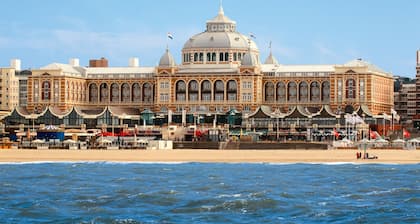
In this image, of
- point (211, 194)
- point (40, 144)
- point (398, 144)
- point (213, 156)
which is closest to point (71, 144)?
point (40, 144)

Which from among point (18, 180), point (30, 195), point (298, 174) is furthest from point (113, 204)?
point (298, 174)

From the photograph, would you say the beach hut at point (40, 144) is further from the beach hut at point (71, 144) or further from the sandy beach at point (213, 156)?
the sandy beach at point (213, 156)

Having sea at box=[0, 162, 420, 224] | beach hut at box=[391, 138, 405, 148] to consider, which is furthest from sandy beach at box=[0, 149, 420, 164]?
sea at box=[0, 162, 420, 224]

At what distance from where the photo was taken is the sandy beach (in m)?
148

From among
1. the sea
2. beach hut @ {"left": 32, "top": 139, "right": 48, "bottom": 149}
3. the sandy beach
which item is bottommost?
the sea

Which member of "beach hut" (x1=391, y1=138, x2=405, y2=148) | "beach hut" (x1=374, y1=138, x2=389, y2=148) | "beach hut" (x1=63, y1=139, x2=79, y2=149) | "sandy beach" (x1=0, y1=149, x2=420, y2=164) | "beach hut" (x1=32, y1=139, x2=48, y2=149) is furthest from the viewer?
"beach hut" (x1=32, y1=139, x2=48, y2=149)

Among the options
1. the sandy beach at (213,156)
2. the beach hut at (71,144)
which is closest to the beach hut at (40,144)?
the beach hut at (71,144)

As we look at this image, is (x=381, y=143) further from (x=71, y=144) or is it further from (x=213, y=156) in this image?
(x=71, y=144)

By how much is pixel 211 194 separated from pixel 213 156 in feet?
197

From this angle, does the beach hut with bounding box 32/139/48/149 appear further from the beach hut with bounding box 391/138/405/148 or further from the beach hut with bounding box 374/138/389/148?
the beach hut with bounding box 391/138/405/148

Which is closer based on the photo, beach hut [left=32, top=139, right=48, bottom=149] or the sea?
the sea

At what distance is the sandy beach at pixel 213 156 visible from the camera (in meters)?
148

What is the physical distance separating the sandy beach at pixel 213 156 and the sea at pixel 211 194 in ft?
45.6

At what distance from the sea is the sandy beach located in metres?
13.9
